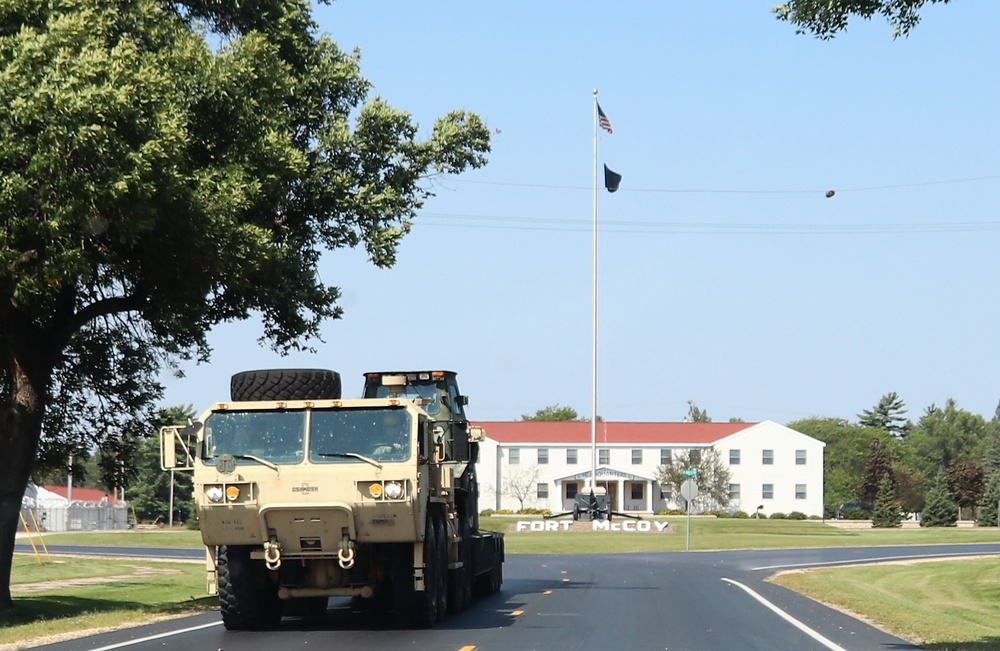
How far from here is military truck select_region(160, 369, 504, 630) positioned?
16.5m

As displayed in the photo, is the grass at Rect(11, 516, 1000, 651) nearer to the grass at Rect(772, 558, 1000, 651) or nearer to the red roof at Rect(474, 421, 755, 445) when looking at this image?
the grass at Rect(772, 558, 1000, 651)

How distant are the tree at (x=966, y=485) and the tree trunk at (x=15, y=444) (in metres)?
102

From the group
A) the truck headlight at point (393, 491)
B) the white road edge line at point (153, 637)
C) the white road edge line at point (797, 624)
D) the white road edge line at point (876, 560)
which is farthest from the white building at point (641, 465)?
the truck headlight at point (393, 491)

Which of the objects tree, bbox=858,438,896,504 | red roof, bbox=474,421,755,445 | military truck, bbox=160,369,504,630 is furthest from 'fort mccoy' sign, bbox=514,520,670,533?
military truck, bbox=160,369,504,630

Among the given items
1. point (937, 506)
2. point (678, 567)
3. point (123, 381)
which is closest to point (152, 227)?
point (123, 381)

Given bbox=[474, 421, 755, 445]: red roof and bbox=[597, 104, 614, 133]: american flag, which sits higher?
bbox=[597, 104, 614, 133]: american flag

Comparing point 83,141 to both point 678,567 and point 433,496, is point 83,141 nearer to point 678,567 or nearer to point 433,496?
point 433,496

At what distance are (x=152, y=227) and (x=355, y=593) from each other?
5460 mm

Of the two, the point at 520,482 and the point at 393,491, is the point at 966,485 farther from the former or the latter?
the point at 393,491

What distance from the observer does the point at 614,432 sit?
380 ft

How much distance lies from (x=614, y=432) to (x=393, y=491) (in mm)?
100249

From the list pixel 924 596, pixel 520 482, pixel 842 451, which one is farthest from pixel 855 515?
pixel 924 596

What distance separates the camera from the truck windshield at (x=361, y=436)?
54.9 ft

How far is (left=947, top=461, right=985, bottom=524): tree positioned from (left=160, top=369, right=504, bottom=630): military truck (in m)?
103
